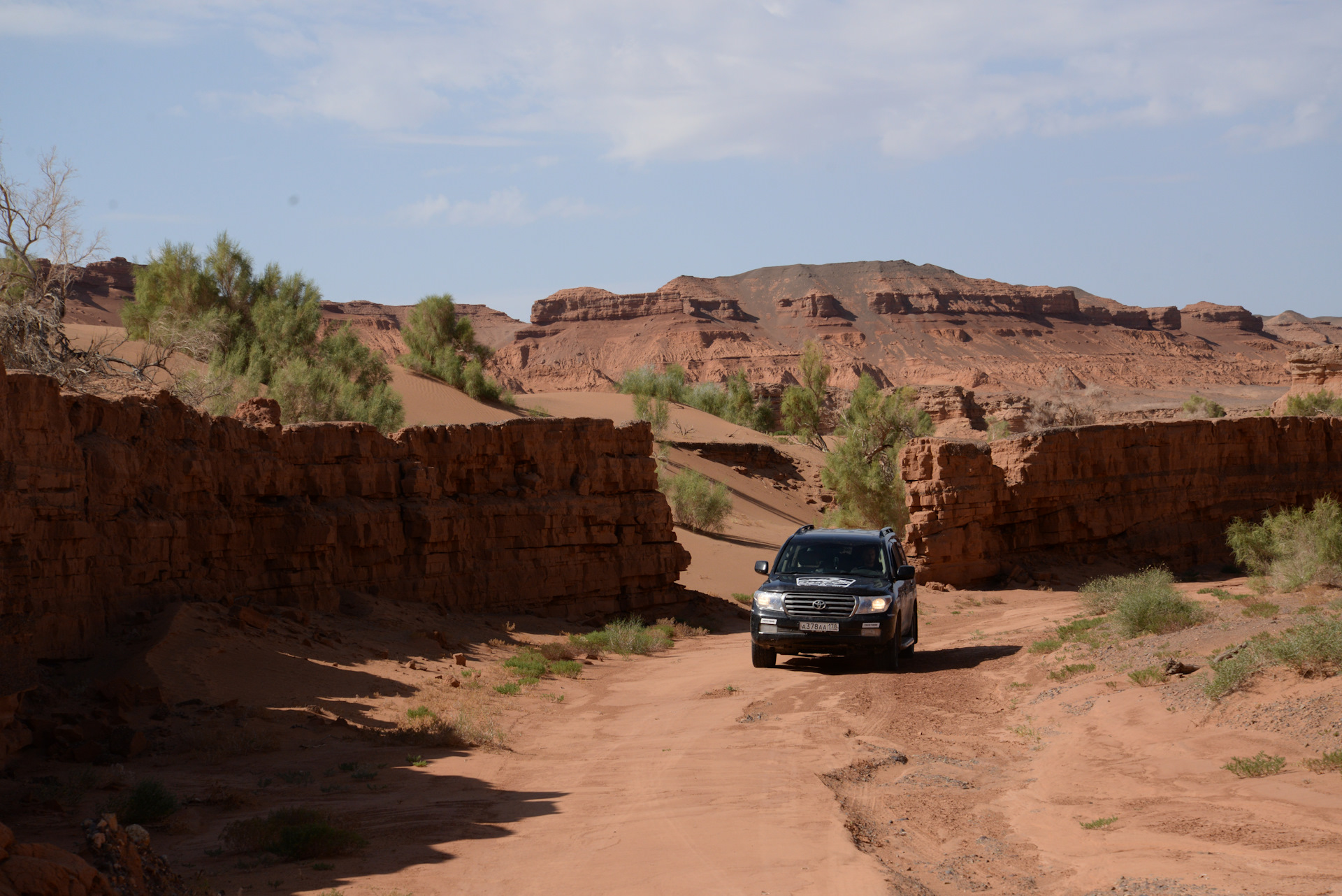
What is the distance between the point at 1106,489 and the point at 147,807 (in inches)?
976

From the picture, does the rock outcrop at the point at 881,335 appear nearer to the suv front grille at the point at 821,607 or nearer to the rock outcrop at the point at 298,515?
the rock outcrop at the point at 298,515

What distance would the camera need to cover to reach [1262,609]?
13367 millimetres

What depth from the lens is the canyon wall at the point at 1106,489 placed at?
79.7ft

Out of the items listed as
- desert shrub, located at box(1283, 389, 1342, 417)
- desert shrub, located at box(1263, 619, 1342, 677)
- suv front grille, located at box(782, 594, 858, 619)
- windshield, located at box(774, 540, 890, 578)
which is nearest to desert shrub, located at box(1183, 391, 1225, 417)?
desert shrub, located at box(1283, 389, 1342, 417)

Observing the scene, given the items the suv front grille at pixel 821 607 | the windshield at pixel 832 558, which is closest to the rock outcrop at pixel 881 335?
the windshield at pixel 832 558

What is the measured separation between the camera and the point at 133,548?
41.1 feet

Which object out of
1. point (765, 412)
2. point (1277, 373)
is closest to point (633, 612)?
point (765, 412)

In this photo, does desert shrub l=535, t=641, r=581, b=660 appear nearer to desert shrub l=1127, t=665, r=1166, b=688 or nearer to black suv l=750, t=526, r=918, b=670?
black suv l=750, t=526, r=918, b=670

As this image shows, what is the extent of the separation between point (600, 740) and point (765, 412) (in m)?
60.7

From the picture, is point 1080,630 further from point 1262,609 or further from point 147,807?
point 147,807

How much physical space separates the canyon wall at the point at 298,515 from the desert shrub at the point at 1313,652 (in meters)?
10.8

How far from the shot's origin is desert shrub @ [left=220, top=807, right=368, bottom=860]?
6.08 metres

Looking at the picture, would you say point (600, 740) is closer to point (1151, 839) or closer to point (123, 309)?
point (1151, 839)

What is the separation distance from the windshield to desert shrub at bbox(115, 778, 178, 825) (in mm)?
Answer: 8631
